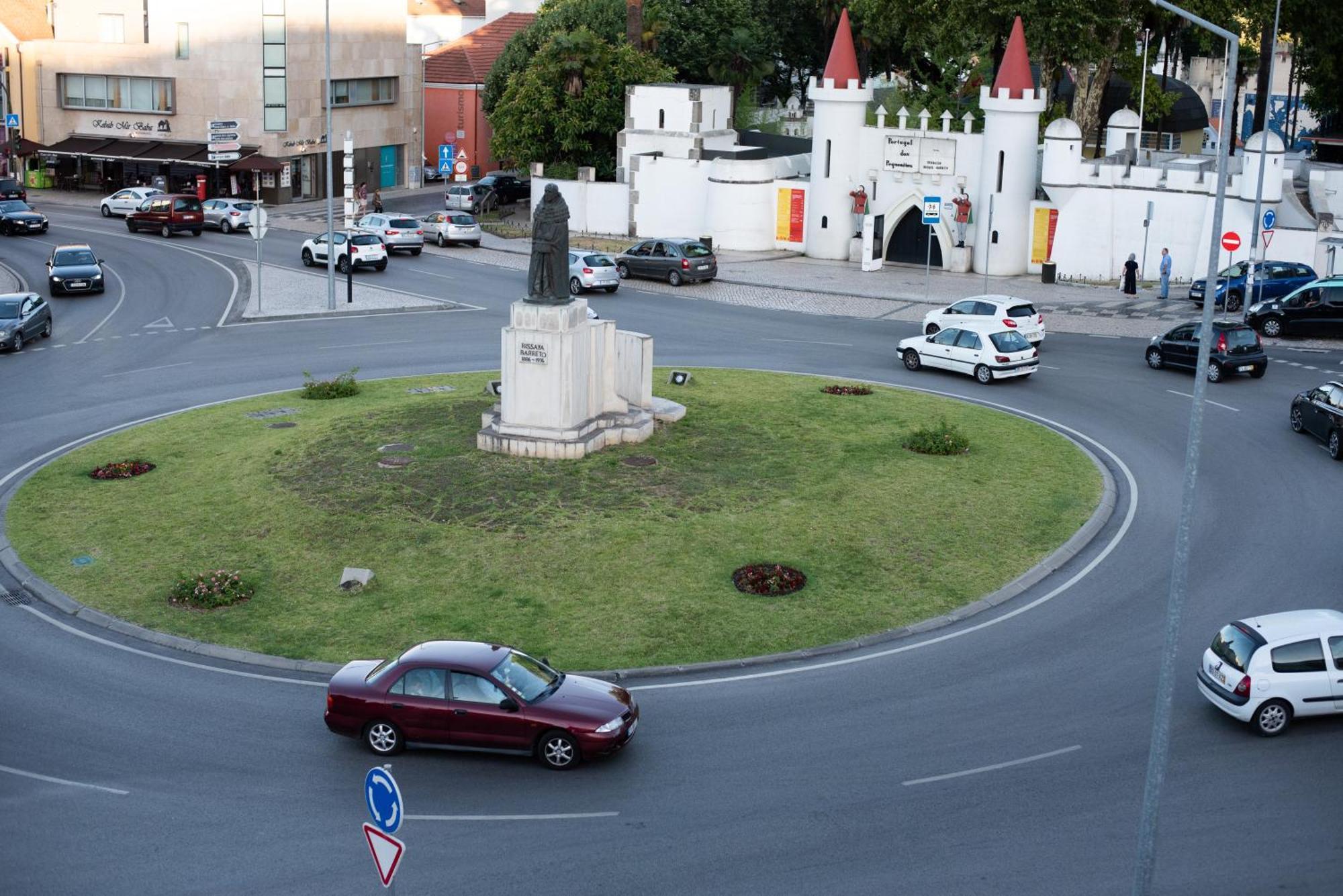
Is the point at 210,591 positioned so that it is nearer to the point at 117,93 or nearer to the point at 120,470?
the point at 120,470

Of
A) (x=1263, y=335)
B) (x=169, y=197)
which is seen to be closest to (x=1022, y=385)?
(x=1263, y=335)

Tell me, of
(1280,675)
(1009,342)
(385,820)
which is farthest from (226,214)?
(385,820)

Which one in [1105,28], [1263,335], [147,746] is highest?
[1105,28]

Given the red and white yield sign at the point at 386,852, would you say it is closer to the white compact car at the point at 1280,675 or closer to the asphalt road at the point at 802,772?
the asphalt road at the point at 802,772

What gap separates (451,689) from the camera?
18.3 meters

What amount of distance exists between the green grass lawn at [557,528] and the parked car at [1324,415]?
5.10 m

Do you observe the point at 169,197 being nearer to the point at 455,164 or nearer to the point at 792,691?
the point at 455,164

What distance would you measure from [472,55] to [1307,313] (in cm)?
6031

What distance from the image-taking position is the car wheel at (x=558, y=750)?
18.0 meters

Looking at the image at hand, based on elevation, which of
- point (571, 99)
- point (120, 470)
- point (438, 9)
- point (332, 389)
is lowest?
point (120, 470)

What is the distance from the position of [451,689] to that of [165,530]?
10415 mm

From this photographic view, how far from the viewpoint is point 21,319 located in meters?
41.8

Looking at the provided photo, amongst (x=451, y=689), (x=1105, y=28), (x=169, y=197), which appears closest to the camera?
(x=451, y=689)

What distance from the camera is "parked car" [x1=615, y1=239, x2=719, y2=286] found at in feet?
173
